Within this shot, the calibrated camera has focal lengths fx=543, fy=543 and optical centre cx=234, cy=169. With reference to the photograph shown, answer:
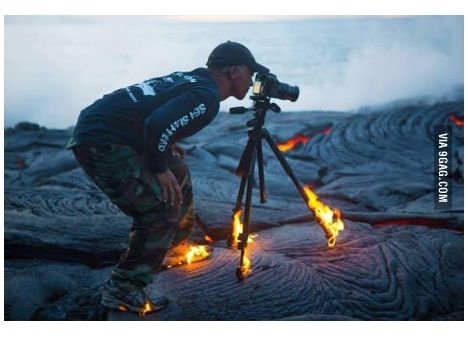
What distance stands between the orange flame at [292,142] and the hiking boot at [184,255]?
13.7ft

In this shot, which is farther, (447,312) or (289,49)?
(289,49)

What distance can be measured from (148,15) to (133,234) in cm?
240

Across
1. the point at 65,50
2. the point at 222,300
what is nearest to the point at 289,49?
the point at 65,50

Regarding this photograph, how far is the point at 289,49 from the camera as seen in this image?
680cm

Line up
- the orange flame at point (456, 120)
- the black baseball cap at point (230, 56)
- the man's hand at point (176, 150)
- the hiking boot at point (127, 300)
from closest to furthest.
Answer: the hiking boot at point (127, 300), the black baseball cap at point (230, 56), the man's hand at point (176, 150), the orange flame at point (456, 120)

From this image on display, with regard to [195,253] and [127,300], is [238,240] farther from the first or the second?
[127,300]

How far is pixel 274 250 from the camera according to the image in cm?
458

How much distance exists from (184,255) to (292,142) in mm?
4624

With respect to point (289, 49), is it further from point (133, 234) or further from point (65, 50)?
point (133, 234)

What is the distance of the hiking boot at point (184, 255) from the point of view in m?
4.31

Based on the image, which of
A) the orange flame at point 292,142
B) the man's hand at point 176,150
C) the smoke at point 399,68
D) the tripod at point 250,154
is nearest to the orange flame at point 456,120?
the smoke at point 399,68

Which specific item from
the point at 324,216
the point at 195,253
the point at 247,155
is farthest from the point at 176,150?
the point at 324,216

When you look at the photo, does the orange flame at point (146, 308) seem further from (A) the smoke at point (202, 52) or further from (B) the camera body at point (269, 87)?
(A) the smoke at point (202, 52)

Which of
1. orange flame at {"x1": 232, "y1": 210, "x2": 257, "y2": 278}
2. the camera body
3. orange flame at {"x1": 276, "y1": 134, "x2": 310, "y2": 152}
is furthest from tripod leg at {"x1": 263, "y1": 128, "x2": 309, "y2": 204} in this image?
orange flame at {"x1": 276, "y1": 134, "x2": 310, "y2": 152}
